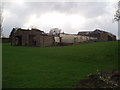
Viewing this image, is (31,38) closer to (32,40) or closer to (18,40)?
(32,40)

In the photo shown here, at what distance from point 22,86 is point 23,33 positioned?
2097 inches

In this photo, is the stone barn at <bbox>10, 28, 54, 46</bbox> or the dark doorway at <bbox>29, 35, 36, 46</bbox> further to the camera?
the dark doorway at <bbox>29, 35, 36, 46</bbox>

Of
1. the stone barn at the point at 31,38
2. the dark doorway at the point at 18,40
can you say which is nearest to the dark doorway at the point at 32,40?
the stone barn at the point at 31,38

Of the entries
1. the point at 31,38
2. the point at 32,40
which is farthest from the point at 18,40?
the point at 32,40

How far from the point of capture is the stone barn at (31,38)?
6180cm

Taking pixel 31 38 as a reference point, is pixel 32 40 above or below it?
below

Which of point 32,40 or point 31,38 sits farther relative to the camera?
point 31,38

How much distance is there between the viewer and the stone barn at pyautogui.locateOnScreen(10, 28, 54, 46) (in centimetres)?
6180

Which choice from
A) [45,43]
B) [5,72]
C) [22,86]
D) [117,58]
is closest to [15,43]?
[45,43]

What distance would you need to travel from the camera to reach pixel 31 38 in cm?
6359

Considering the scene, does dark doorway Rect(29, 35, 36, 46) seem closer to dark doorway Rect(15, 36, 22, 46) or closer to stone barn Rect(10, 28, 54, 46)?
stone barn Rect(10, 28, 54, 46)

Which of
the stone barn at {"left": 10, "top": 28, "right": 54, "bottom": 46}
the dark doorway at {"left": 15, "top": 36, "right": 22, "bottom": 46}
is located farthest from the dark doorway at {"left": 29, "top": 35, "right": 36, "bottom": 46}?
the dark doorway at {"left": 15, "top": 36, "right": 22, "bottom": 46}

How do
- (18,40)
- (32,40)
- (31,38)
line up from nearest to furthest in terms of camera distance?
(32,40)
(31,38)
(18,40)

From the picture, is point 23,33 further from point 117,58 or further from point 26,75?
point 26,75
